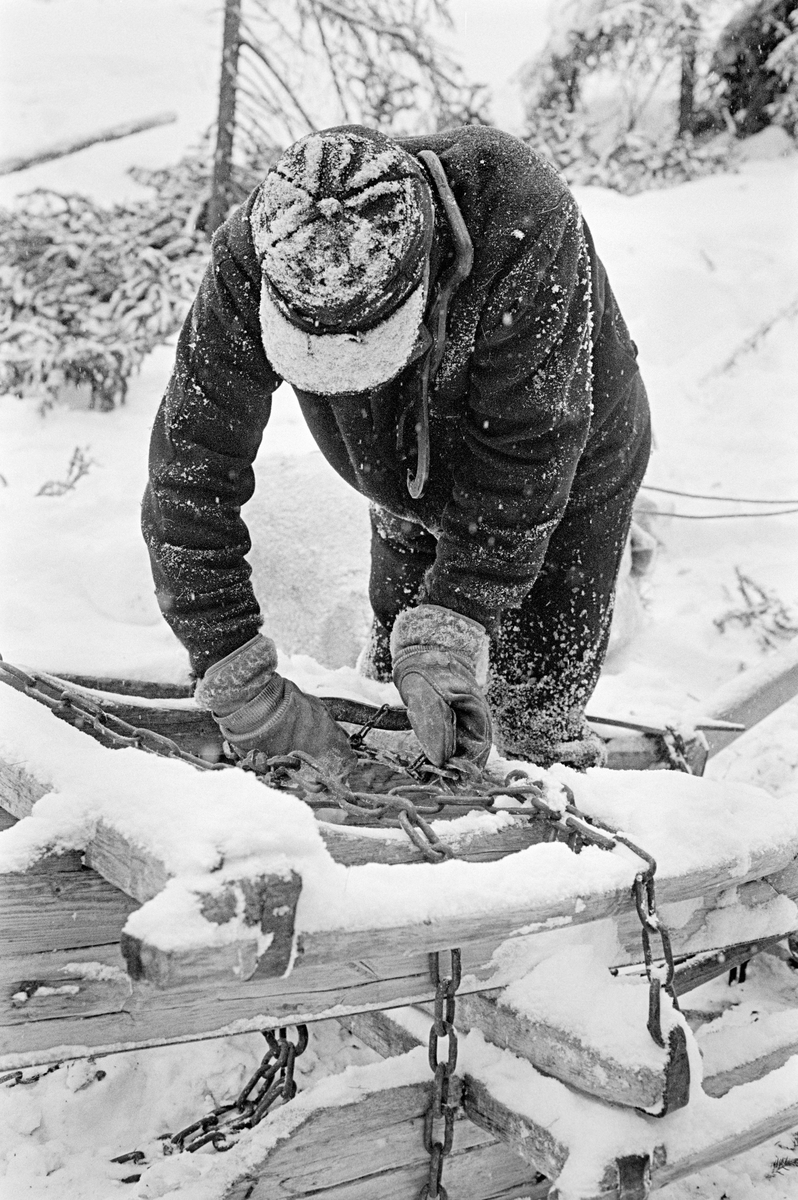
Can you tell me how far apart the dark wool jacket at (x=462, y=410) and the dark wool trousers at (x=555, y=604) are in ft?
0.84

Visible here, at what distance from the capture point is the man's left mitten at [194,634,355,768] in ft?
7.82

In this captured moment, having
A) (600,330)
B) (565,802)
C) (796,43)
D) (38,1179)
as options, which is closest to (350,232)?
(600,330)

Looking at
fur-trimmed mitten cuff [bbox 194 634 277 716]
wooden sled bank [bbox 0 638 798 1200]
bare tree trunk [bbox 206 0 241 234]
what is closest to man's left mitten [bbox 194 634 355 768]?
fur-trimmed mitten cuff [bbox 194 634 277 716]

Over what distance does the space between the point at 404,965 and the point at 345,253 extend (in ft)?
3.83

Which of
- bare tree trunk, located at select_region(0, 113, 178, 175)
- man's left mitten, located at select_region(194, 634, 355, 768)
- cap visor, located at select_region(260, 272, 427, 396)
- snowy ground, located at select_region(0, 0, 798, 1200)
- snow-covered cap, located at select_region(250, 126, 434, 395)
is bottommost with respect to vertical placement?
snowy ground, located at select_region(0, 0, 798, 1200)

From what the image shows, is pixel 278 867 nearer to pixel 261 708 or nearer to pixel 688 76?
pixel 261 708

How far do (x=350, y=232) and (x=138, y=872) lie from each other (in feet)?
3.65

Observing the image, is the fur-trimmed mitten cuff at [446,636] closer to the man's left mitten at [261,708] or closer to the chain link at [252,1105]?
the man's left mitten at [261,708]

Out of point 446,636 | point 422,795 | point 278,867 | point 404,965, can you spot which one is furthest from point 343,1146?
point 446,636

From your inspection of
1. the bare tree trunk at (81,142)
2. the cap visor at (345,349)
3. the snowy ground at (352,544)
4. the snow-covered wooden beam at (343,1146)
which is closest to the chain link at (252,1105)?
the snow-covered wooden beam at (343,1146)

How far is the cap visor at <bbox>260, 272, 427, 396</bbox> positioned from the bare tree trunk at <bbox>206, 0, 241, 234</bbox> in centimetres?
686

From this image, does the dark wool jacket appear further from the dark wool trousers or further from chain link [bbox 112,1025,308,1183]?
chain link [bbox 112,1025,308,1183]

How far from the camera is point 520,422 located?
2.22 meters

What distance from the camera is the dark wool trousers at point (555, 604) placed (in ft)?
9.11
